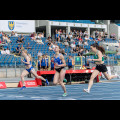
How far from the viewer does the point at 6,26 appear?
1427 inches

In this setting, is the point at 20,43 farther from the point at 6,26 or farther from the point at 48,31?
the point at 48,31

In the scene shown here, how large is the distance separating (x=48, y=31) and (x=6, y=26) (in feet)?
20.0

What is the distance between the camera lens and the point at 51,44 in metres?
32.5

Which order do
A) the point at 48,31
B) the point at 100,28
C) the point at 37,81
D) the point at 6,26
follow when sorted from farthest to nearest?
the point at 100,28
the point at 48,31
the point at 6,26
the point at 37,81

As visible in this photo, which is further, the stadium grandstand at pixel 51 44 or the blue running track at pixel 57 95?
the stadium grandstand at pixel 51 44

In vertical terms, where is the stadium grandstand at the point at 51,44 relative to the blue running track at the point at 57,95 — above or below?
above

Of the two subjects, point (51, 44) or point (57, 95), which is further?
point (51, 44)

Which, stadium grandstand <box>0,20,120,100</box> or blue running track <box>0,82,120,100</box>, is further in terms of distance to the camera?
stadium grandstand <box>0,20,120,100</box>

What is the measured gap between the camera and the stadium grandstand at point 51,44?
25125mm

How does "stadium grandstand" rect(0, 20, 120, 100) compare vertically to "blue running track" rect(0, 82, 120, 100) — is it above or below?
above

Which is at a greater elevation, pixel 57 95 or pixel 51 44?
pixel 51 44

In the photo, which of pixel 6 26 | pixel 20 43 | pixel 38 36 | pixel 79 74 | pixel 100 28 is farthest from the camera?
pixel 100 28

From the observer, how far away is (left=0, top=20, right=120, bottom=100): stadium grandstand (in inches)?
989

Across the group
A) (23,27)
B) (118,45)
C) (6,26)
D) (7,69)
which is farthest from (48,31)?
(7,69)
